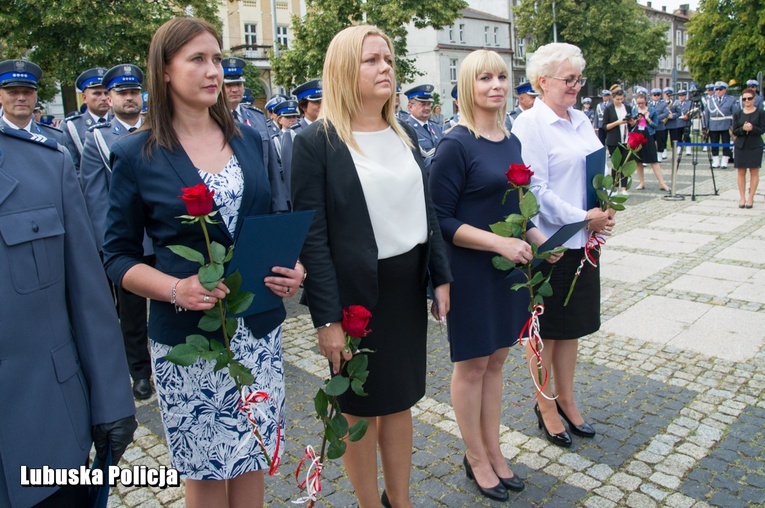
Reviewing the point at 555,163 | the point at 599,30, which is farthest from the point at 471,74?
the point at 599,30

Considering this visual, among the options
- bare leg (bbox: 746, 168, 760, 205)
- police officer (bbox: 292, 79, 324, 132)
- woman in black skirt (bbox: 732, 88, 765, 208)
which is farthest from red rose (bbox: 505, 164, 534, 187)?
bare leg (bbox: 746, 168, 760, 205)

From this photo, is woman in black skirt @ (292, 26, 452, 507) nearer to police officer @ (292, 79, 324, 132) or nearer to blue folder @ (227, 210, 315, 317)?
blue folder @ (227, 210, 315, 317)

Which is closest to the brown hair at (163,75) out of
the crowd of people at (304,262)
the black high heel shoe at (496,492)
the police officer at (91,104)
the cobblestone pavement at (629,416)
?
the crowd of people at (304,262)

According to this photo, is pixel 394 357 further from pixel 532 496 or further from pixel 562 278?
pixel 562 278

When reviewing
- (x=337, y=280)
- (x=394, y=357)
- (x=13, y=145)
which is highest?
(x=13, y=145)

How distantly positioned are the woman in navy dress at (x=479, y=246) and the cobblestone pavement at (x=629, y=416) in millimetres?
341

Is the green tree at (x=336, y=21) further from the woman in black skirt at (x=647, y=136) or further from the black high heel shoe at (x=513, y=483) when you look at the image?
the black high heel shoe at (x=513, y=483)

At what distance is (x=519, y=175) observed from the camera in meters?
2.96

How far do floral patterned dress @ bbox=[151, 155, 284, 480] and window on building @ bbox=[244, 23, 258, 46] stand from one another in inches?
1863

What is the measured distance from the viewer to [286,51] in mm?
28078

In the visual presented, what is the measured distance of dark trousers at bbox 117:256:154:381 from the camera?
4.80 meters

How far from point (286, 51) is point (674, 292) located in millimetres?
24139

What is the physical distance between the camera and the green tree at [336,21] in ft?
87.5

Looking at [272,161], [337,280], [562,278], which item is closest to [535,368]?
[562,278]
